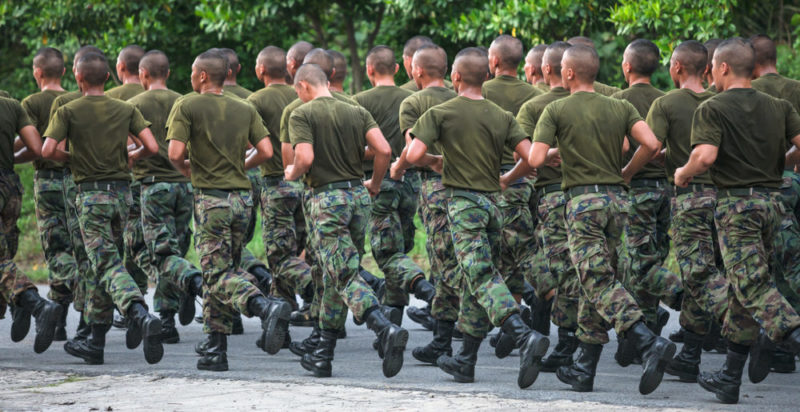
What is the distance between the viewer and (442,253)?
831 centimetres

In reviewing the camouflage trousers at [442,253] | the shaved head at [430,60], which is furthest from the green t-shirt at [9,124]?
the camouflage trousers at [442,253]

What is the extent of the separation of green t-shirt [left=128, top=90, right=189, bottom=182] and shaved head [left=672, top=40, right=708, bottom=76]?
397 centimetres

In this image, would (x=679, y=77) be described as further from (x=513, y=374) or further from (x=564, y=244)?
(x=513, y=374)

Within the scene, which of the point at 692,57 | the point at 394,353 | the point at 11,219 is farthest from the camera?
the point at 11,219

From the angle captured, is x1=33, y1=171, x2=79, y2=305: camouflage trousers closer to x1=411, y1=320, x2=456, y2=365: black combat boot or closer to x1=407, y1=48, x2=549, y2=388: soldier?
x1=411, y1=320, x2=456, y2=365: black combat boot

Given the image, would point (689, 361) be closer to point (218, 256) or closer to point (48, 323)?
point (218, 256)

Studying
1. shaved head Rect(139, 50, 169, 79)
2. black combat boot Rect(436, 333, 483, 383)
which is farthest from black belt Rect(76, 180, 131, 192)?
black combat boot Rect(436, 333, 483, 383)

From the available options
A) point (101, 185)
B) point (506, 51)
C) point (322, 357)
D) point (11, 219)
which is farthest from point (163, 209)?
point (506, 51)

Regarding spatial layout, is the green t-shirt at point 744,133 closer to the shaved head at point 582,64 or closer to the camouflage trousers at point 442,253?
the shaved head at point 582,64

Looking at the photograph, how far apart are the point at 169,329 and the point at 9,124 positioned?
6.93 feet

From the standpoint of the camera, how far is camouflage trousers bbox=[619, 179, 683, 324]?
8.53 meters

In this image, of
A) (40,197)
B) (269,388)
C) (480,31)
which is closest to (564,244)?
(269,388)

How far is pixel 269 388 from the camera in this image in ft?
24.9

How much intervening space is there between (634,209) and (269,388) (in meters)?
2.99
